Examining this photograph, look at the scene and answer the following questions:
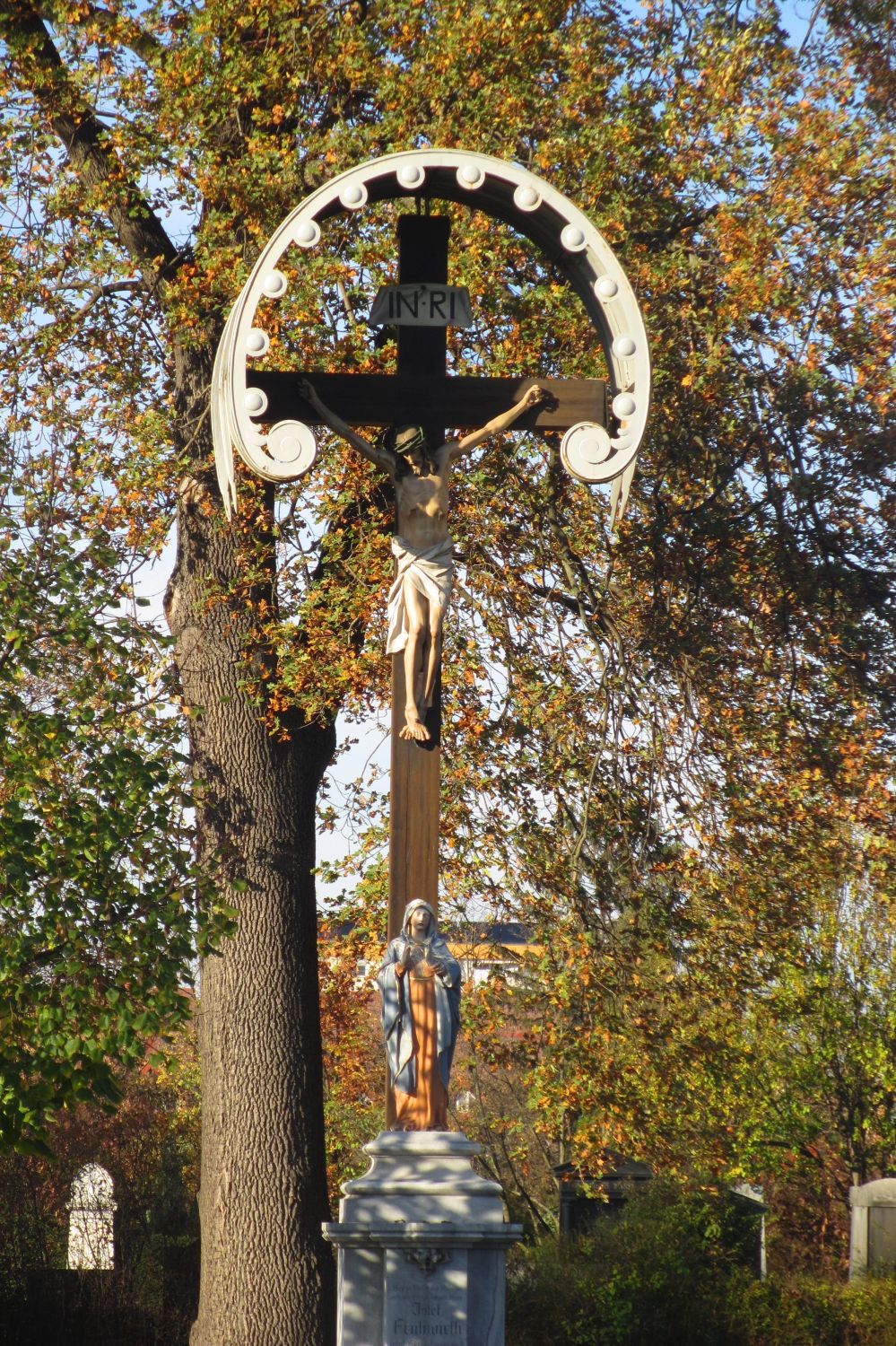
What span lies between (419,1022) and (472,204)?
280 centimetres

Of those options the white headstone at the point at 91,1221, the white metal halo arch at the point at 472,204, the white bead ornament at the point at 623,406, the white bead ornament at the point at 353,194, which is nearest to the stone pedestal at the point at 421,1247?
the white metal halo arch at the point at 472,204

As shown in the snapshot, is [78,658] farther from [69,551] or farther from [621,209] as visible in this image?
[621,209]

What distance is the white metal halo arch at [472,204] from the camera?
5.13 m

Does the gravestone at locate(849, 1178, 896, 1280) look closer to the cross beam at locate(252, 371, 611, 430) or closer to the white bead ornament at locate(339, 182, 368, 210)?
the cross beam at locate(252, 371, 611, 430)

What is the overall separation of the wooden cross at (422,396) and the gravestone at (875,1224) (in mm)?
8944

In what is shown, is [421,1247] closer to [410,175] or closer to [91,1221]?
[410,175]

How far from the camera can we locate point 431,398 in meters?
5.52

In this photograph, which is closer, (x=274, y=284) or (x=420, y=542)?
(x=274, y=284)

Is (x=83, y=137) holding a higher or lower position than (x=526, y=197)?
higher

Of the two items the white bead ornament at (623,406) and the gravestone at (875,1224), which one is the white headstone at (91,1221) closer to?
the gravestone at (875,1224)

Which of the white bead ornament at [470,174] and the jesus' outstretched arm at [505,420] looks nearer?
the white bead ornament at [470,174]

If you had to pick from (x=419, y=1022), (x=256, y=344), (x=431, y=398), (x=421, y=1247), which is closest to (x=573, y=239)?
(x=431, y=398)

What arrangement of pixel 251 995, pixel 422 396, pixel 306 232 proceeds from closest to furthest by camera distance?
pixel 306 232 → pixel 422 396 → pixel 251 995

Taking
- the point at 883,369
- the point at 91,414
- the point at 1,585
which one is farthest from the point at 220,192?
the point at 883,369
